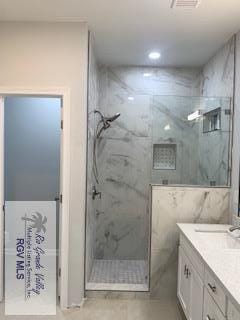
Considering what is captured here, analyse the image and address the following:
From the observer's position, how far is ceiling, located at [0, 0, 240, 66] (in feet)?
8.55

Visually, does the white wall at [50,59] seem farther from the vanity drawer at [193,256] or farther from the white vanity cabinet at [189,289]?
the white vanity cabinet at [189,289]

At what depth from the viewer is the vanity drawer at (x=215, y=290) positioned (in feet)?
5.59

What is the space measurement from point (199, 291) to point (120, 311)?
3.56 ft

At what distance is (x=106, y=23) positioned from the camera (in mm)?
2984

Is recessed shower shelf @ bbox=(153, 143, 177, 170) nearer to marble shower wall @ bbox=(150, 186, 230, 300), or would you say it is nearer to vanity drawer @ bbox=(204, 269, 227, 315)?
marble shower wall @ bbox=(150, 186, 230, 300)

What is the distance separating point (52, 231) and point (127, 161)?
1.38 metres

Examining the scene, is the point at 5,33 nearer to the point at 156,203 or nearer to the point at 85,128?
the point at 85,128

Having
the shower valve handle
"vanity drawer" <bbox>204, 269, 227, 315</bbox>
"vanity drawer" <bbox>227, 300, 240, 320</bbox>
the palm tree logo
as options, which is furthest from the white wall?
"vanity drawer" <bbox>227, 300, 240, 320</bbox>

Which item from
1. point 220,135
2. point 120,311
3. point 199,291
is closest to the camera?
point 199,291

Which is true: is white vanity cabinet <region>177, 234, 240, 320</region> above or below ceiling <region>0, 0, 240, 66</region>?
below

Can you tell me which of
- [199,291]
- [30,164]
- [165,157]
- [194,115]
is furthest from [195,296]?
[30,164]

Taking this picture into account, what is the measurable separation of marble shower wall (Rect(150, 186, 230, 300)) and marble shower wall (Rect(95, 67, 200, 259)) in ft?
3.23

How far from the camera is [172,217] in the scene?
3262 millimetres

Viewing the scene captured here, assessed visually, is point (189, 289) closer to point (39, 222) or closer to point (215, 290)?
point (215, 290)
